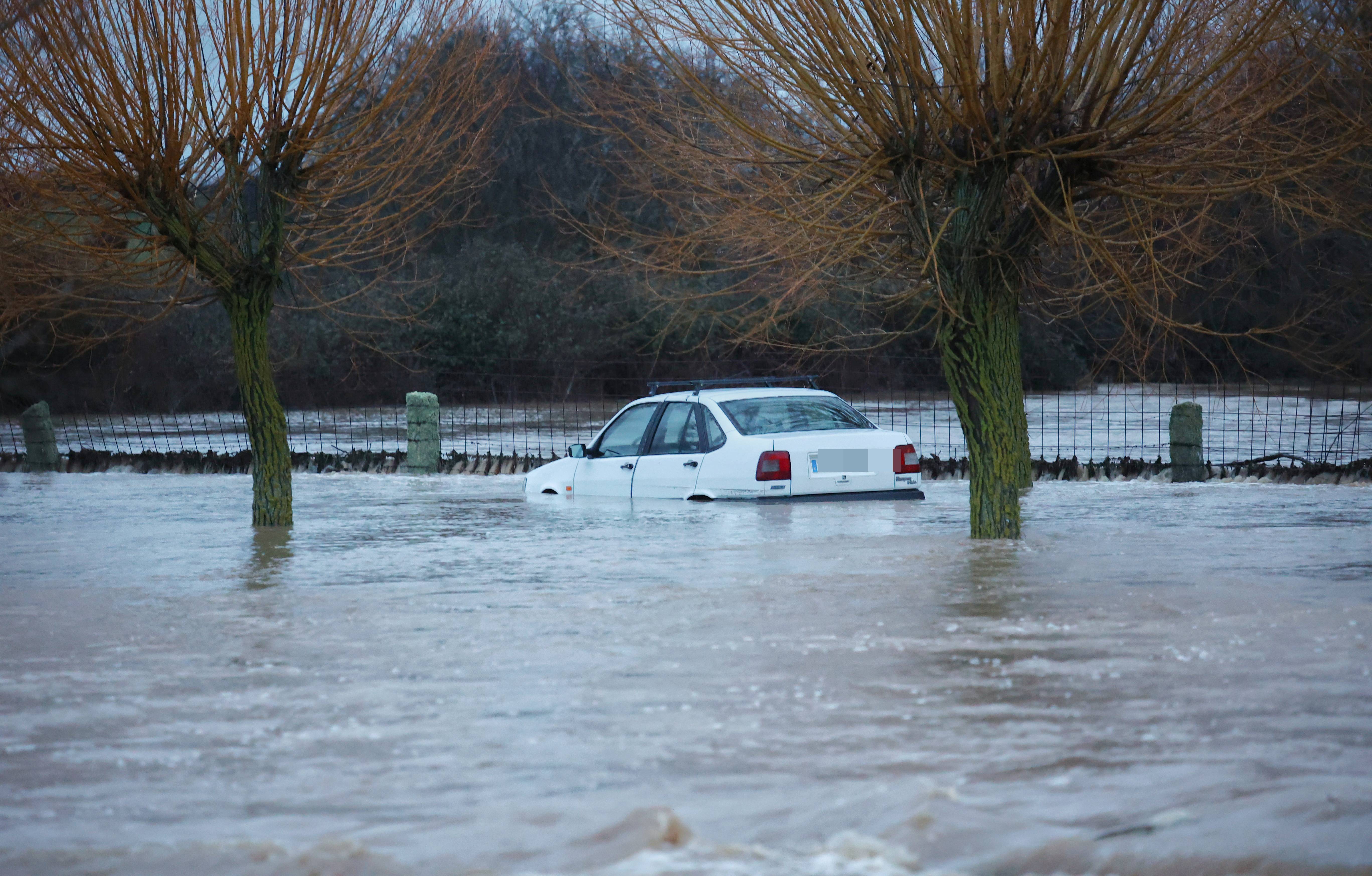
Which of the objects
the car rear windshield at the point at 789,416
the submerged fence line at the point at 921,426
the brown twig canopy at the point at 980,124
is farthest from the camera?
the submerged fence line at the point at 921,426

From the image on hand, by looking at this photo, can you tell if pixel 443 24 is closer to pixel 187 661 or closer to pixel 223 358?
pixel 187 661

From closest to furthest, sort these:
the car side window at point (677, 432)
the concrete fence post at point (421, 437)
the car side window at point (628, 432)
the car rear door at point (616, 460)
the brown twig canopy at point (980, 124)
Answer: the brown twig canopy at point (980, 124)
the car side window at point (677, 432)
the car rear door at point (616, 460)
the car side window at point (628, 432)
the concrete fence post at point (421, 437)

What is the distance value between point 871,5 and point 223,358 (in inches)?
1067

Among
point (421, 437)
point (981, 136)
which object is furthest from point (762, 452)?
point (421, 437)

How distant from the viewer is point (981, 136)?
8.92 metres

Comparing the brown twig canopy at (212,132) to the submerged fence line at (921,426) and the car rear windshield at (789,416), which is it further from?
the submerged fence line at (921,426)

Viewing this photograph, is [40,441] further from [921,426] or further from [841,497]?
[841,497]

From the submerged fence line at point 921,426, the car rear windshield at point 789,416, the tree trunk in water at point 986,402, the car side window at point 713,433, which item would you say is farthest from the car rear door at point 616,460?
the submerged fence line at point 921,426

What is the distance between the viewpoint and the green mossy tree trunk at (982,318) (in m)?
9.36

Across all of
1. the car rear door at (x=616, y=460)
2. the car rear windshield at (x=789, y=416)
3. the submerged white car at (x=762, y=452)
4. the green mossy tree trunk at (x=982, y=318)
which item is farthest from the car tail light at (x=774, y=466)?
the car rear door at (x=616, y=460)

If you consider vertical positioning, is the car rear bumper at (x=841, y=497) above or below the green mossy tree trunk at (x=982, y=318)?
below

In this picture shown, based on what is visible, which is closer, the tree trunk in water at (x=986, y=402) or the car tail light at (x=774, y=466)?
the tree trunk in water at (x=986, y=402)

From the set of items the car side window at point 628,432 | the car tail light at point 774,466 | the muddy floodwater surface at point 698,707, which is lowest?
the muddy floodwater surface at point 698,707

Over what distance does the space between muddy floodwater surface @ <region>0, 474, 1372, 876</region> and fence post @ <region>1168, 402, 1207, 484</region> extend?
409 centimetres
